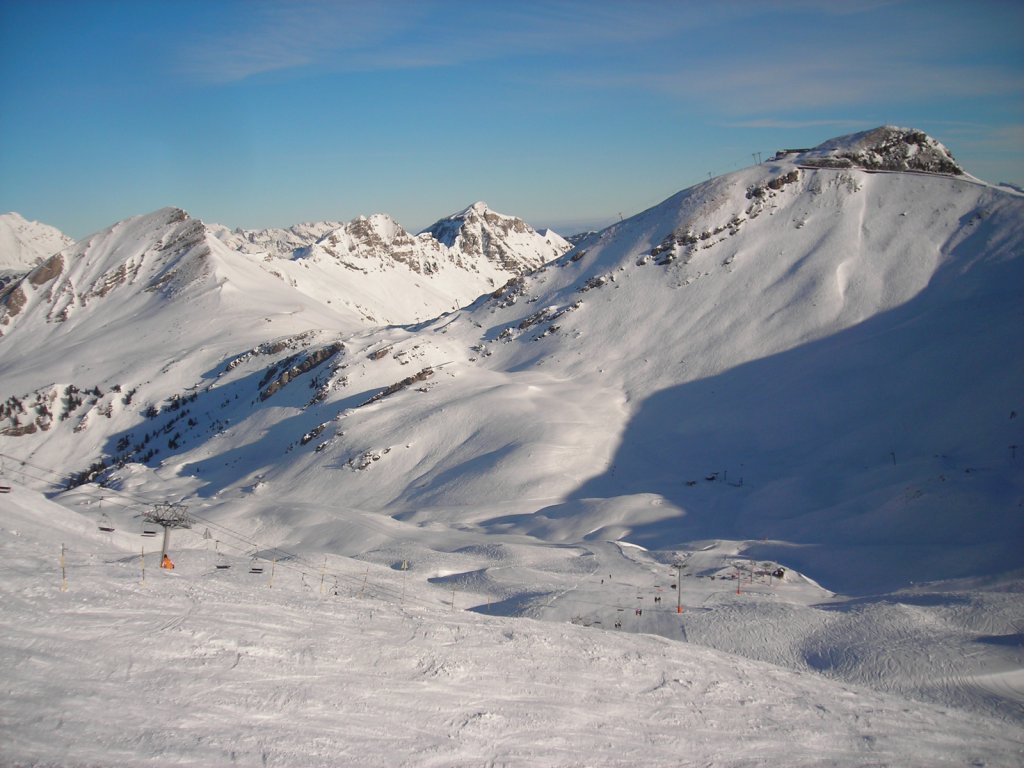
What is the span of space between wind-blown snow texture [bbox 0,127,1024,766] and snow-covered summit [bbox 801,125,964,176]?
47 cm

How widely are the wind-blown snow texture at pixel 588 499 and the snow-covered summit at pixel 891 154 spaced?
1.56ft

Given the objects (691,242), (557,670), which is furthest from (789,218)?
(557,670)

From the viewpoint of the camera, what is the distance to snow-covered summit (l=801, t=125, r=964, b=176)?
234 feet

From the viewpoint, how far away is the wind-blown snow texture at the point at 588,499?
47.5ft

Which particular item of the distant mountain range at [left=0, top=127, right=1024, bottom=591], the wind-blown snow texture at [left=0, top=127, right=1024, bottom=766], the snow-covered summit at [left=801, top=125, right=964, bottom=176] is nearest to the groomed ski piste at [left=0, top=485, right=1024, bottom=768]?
the wind-blown snow texture at [left=0, top=127, right=1024, bottom=766]

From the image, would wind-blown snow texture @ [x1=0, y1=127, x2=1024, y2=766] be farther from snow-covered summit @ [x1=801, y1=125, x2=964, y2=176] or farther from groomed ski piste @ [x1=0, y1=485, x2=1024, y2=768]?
snow-covered summit @ [x1=801, y1=125, x2=964, y2=176]

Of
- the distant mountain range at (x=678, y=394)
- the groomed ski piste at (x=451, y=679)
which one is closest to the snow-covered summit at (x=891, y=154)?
the distant mountain range at (x=678, y=394)

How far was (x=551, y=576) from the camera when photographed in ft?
104

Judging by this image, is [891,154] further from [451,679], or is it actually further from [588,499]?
[451,679]

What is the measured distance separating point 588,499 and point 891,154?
54284mm

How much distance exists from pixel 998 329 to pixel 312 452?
50871 millimetres

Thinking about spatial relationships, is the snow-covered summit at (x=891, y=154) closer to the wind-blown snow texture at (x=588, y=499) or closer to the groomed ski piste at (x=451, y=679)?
the wind-blown snow texture at (x=588, y=499)

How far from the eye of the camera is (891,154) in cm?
7306

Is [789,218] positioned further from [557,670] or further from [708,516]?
[557,670]
